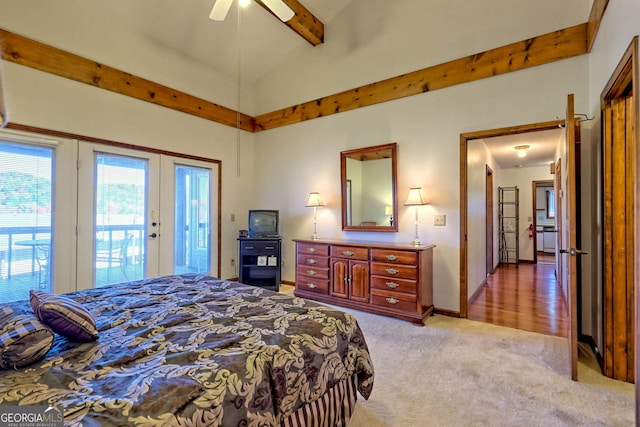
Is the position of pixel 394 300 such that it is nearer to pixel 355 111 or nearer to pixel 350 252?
pixel 350 252

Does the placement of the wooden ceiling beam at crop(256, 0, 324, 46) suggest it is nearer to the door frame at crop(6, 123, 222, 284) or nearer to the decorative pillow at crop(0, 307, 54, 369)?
the door frame at crop(6, 123, 222, 284)

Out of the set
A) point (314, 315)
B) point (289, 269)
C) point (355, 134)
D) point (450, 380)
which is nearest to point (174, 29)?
point (355, 134)

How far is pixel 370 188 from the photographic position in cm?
421

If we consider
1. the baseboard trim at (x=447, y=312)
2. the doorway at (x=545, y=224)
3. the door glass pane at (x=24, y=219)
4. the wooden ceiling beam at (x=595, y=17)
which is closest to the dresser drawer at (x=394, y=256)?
the baseboard trim at (x=447, y=312)

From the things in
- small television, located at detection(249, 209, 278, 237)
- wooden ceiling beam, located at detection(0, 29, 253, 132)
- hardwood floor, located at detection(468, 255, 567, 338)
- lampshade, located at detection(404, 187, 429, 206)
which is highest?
wooden ceiling beam, located at detection(0, 29, 253, 132)

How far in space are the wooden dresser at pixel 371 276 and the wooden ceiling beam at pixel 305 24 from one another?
297 cm

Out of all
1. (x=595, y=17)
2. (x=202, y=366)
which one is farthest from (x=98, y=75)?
(x=595, y=17)

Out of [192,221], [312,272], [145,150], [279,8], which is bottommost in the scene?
[312,272]

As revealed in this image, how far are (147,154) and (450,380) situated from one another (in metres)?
4.22

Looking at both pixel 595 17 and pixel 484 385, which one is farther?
pixel 595 17

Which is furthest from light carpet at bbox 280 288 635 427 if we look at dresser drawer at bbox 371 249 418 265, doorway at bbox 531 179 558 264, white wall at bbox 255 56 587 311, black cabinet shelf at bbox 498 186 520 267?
doorway at bbox 531 179 558 264

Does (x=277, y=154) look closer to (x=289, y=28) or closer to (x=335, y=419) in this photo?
(x=289, y=28)

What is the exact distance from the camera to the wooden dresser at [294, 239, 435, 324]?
3318 mm

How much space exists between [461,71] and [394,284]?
256 centimetres
